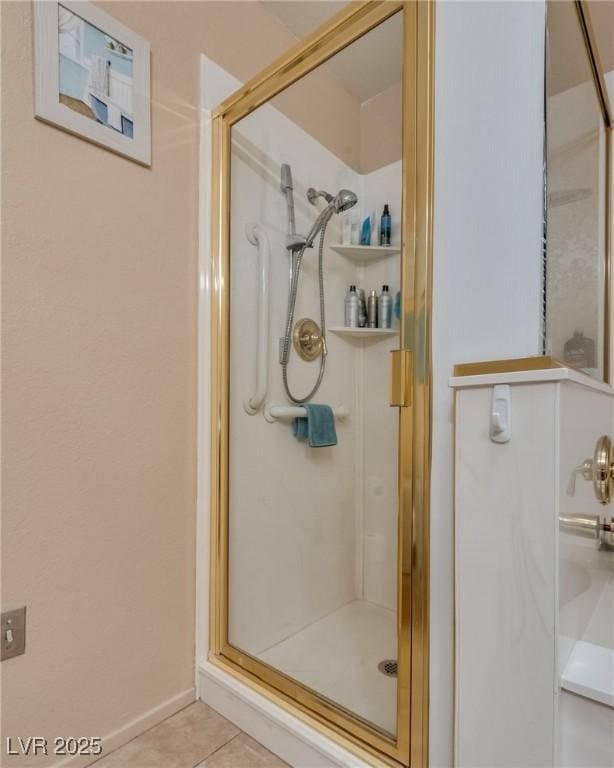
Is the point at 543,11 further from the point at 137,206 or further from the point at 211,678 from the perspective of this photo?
the point at 211,678

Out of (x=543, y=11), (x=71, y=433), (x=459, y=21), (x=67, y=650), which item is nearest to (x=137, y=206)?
(x=71, y=433)

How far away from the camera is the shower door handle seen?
0.94m

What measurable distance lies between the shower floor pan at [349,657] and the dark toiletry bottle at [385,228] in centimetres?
89

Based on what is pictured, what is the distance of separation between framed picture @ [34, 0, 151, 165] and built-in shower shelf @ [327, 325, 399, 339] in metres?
0.71

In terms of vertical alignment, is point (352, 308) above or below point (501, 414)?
above

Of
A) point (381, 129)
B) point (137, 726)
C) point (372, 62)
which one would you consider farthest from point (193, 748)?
point (372, 62)

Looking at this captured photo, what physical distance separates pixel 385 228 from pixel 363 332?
27cm

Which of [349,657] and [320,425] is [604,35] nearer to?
[320,425]

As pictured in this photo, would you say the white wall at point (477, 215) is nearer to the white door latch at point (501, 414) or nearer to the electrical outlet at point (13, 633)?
the white door latch at point (501, 414)

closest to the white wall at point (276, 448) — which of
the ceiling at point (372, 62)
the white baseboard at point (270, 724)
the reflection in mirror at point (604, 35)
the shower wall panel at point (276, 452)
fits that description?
the shower wall panel at point (276, 452)

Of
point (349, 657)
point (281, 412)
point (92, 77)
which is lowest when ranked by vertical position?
point (349, 657)

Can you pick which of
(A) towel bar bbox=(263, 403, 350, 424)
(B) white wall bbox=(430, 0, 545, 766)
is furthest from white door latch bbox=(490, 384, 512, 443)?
(A) towel bar bbox=(263, 403, 350, 424)

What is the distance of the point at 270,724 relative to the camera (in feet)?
3.67

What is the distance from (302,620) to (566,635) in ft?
2.85
